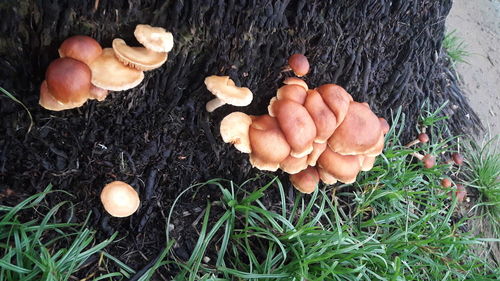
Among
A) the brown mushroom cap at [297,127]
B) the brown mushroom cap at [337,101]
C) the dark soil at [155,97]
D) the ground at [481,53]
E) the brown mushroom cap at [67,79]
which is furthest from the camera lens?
the ground at [481,53]

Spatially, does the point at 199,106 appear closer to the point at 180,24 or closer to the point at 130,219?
the point at 180,24

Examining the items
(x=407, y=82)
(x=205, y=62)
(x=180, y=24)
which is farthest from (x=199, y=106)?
(x=407, y=82)

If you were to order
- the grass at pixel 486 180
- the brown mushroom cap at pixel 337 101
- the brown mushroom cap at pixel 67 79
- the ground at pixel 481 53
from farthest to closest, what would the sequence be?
the ground at pixel 481 53, the grass at pixel 486 180, the brown mushroom cap at pixel 337 101, the brown mushroom cap at pixel 67 79

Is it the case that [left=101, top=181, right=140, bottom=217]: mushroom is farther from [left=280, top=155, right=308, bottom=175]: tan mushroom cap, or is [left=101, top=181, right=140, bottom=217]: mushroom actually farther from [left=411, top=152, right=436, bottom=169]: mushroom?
[left=411, top=152, right=436, bottom=169]: mushroom

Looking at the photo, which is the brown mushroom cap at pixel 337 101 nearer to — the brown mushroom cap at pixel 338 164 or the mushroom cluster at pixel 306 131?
the mushroom cluster at pixel 306 131

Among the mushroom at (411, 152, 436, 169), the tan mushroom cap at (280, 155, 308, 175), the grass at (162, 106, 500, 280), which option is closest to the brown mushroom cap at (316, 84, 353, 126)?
the tan mushroom cap at (280, 155, 308, 175)

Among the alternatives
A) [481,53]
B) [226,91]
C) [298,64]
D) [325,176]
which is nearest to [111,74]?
[226,91]

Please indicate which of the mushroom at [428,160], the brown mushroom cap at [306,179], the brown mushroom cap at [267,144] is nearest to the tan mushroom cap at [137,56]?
the brown mushroom cap at [267,144]
